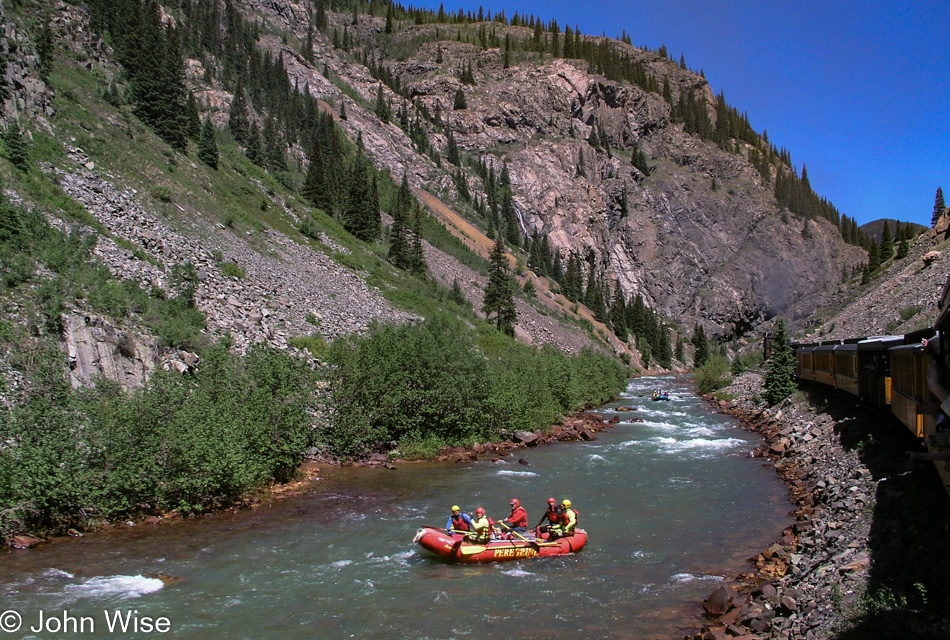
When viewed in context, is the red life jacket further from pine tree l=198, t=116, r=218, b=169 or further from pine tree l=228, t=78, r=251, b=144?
pine tree l=228, t=78, r=251, b=144

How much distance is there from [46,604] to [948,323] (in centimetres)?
1572

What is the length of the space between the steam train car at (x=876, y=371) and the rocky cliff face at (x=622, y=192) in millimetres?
101512

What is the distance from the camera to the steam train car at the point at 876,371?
17547 mm

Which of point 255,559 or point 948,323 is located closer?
point 948,323

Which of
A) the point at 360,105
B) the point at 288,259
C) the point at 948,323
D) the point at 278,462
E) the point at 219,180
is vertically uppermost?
the point at 360,105

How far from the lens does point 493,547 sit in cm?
1396

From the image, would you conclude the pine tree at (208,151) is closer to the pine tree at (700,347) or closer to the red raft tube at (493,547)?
the red raft tube at (493,547)

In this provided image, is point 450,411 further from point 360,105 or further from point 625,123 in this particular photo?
point 625,123

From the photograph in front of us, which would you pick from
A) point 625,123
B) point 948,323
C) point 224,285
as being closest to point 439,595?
point 948,323

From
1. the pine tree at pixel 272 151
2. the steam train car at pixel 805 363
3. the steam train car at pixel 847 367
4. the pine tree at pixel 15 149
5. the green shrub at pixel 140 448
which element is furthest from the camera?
the pine tree at pixel 272 151

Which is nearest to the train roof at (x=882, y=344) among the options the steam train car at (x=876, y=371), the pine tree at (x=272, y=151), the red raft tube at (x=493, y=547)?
the steam train car at (x=876, y=371)

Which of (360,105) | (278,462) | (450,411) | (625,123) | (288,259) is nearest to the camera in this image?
(278,462)

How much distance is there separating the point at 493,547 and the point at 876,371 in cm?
1443

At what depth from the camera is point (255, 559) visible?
13406 millimetres
